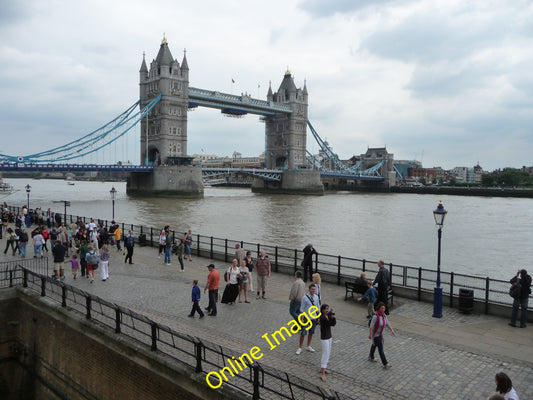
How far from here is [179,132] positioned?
3907 inches

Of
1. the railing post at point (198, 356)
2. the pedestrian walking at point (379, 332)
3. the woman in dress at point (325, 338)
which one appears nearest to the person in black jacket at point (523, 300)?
the pedestrian walking at point (379, 332)

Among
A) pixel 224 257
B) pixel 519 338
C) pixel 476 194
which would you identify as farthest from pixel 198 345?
pixel 476 194

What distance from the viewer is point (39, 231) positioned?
17594 millimetres

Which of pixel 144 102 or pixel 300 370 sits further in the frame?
pixel 144 102

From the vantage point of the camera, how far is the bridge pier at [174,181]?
85375 mm

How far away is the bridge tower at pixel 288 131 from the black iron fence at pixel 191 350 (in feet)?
379

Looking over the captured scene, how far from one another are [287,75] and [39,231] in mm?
124790

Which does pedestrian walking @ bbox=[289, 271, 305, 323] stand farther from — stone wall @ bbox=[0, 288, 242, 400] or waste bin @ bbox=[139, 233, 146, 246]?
waste bin @ bbox=[139, 233, 146, 246]

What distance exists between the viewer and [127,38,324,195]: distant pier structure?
86812 millimetres

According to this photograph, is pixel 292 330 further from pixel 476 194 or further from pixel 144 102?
pixel 476 194

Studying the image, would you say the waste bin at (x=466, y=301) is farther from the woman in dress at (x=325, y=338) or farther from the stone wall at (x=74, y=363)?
the stone wall at (x=74, y=363)

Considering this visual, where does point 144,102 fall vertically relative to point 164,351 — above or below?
above

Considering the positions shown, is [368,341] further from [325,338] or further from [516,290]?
[516,290]

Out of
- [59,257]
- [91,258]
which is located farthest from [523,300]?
[59,257]
